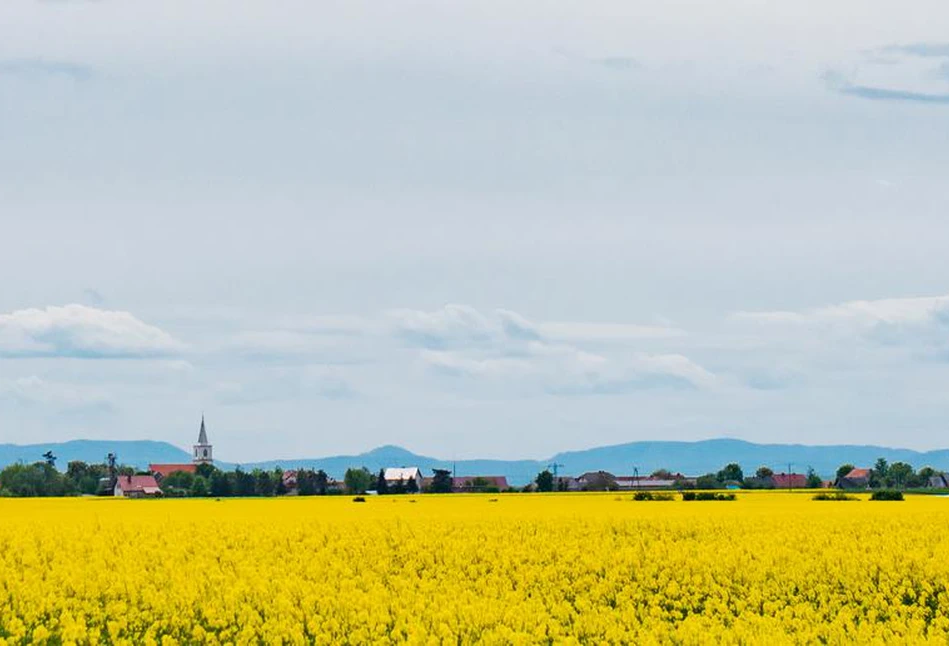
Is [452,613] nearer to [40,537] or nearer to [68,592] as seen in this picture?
[68,592]

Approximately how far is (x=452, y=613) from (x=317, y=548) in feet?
30.2

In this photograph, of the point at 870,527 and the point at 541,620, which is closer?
the point at 541,620

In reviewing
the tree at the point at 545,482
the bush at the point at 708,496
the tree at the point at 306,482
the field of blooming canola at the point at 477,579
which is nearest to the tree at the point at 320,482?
the tree at the point at 306,482

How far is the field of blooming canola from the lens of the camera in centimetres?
2303

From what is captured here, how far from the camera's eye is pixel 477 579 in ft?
96.5

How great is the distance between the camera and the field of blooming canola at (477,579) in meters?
23.0

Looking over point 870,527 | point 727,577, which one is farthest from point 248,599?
point 870,527

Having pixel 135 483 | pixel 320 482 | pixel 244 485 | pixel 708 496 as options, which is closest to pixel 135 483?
pixel 135 483

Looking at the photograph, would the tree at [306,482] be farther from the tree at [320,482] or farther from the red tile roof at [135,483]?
the red tile roof at [135,483]

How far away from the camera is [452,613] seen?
23.3m

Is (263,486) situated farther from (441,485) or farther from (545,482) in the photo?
(545,482)

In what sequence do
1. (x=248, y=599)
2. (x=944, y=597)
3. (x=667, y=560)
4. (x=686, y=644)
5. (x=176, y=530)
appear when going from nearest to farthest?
(x=686, y=644) < (x=248, y=599) < (x=944, y=597) < (x=667, y=560) < (x=176, y=530)

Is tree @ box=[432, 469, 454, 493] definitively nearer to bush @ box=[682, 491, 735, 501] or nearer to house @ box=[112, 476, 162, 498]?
house @ box=[112, 476, 162, 498]

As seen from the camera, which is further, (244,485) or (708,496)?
(244,485)
